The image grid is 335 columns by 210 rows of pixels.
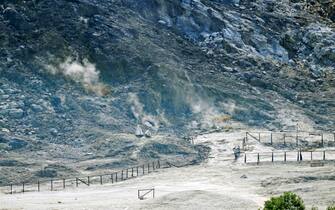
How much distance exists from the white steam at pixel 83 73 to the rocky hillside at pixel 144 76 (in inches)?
4.1

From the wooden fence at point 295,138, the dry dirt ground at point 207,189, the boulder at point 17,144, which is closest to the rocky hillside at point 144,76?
the boulder at point 17,144

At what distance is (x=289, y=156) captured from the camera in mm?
54375

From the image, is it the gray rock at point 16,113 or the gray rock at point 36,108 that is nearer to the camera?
the gray rock at point 16,113

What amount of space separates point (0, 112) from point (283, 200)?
124 ft

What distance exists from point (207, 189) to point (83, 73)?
1011 inches

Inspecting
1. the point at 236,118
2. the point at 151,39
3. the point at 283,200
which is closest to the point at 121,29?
the point at 151,39

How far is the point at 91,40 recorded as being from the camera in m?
71.2

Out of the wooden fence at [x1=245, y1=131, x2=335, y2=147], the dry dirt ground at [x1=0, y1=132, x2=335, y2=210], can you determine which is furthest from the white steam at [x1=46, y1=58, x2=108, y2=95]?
the dry dirt ground at [x1=0, y1=132, x2=335, y2=210]

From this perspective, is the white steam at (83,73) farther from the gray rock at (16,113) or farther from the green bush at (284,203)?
the green bush at (284,203)

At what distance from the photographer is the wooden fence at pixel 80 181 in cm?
4828

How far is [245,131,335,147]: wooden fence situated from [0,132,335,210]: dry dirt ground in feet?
16.9

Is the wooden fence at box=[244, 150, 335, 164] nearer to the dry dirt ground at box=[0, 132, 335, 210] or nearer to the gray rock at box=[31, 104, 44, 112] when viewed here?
the dry dirt ground at box=[0, 132, 335, 210]

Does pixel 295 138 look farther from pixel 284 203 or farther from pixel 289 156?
pixel 284 203

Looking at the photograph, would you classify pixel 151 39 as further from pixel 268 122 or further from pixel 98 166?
pixel 98 166
